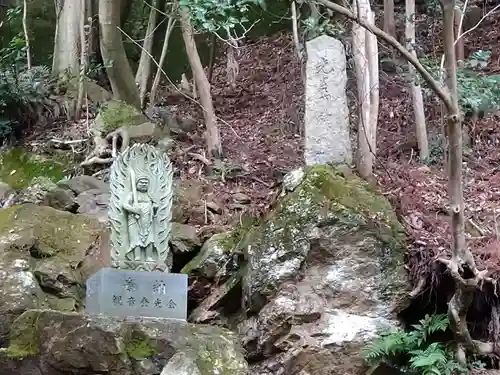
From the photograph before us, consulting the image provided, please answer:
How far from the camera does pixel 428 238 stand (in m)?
5.97

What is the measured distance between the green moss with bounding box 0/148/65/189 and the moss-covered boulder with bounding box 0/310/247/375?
3.45 meters

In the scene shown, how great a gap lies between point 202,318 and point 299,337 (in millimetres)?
1049

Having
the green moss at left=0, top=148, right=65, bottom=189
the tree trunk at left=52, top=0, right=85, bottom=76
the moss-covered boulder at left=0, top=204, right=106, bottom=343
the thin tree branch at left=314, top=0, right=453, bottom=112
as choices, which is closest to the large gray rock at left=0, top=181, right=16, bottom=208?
the green moss at left=0, top=148, right=65, bottom=189

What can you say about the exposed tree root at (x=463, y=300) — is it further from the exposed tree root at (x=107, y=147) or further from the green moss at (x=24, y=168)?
the green moss at (x=24, y=168)

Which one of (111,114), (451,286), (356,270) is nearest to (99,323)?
(356,270)

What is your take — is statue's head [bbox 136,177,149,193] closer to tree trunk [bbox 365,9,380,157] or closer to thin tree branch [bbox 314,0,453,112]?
thin tree branch [bbox 314,0,453,112]

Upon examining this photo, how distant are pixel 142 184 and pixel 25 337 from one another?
59.3 inches

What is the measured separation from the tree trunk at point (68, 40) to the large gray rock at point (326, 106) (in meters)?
4.33

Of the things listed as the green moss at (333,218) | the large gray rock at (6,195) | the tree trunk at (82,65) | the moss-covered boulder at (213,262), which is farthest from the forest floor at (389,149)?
the large gray rock at (6,195)

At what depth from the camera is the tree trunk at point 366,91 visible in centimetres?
693

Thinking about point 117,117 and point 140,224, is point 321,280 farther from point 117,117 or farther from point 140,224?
point 117,117

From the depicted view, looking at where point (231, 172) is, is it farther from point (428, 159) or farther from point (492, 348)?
point (492, 348)

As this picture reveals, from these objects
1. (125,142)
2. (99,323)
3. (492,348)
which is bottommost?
(492,348)

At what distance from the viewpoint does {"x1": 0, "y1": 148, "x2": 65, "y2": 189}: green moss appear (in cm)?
855
